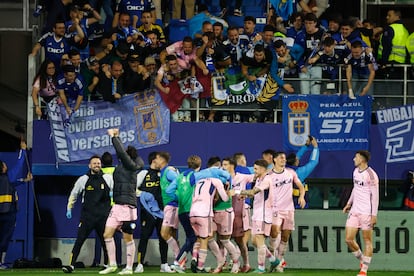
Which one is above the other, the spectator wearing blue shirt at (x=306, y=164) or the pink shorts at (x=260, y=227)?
the spectator wearing blue shirt at (x=306, y=164)

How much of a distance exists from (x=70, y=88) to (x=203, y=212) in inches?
200

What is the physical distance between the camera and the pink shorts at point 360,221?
2277cm

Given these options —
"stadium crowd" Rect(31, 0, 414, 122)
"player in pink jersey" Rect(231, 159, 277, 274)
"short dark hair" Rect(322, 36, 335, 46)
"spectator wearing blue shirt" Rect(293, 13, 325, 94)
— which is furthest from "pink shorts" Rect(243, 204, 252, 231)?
"short dark hair" Rect(322, 36, 335, 46)

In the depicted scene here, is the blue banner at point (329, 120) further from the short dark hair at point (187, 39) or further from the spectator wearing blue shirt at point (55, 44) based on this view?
the spectator wearing blue shirt at point (55, 44)

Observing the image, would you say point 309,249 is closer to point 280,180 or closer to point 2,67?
point 280,180

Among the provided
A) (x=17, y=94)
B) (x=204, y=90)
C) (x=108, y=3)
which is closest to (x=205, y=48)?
(x=204, y=90)

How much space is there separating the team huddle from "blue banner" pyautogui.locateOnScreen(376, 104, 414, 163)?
9.25 feet

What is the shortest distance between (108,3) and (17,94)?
11.2 ft

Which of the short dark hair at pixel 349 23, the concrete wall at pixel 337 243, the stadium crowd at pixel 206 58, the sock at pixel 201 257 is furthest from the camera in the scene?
the short dark hair at pixel 349 23

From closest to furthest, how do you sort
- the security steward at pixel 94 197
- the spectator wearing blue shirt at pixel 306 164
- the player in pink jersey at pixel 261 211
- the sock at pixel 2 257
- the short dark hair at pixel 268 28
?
1. the player in pink jersey at pixel 261 211
2. the security steward at pixel 94 197
3. the spectator wearing blue shirt at pixel 306 164
4. the sock at pixel 2 257
5. the short dark hair at pixel 268 28

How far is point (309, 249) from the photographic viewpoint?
26219mm

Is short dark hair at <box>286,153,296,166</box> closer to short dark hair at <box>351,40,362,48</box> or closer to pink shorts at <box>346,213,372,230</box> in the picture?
pink shorts at <box>346,213,372,230</box>

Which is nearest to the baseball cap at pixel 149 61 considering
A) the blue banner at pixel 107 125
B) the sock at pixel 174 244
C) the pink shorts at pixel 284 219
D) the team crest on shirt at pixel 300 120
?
the blue banner at pixel 107 125

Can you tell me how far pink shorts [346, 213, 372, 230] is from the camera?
896 inches
